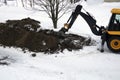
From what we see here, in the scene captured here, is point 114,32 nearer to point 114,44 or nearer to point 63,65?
point 114,44

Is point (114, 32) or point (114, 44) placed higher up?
point (114, 32)

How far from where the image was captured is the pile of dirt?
1166cm

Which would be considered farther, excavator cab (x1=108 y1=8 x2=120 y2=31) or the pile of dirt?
the pile of dirt

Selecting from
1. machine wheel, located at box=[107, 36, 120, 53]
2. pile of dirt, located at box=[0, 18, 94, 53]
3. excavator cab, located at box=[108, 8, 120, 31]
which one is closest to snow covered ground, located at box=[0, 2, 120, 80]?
machine wheel, located at box=[107, 36, 120, 53]

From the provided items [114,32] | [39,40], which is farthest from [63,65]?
[114,32]

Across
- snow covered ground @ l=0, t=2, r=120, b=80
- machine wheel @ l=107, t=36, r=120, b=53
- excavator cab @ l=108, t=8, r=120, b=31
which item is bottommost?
snow covered ground @ l=0, t=2, r=120, b=80

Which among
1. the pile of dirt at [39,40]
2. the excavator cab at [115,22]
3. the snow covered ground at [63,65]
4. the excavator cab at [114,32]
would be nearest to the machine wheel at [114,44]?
the excavator cab at [114,32]

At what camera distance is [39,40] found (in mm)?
12055

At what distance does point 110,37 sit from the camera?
11.6 metres

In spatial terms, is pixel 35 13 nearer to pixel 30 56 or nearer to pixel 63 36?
pixel 63 36

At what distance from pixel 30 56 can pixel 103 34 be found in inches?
126

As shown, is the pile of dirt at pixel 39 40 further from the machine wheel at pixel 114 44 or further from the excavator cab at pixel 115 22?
the excavator cab at pixel 115 22

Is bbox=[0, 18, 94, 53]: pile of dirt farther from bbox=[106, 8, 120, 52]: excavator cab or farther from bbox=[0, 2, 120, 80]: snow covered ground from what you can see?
bbox=[106, 8, 120, 52]: excavator cab

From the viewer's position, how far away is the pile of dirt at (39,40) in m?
11.7
